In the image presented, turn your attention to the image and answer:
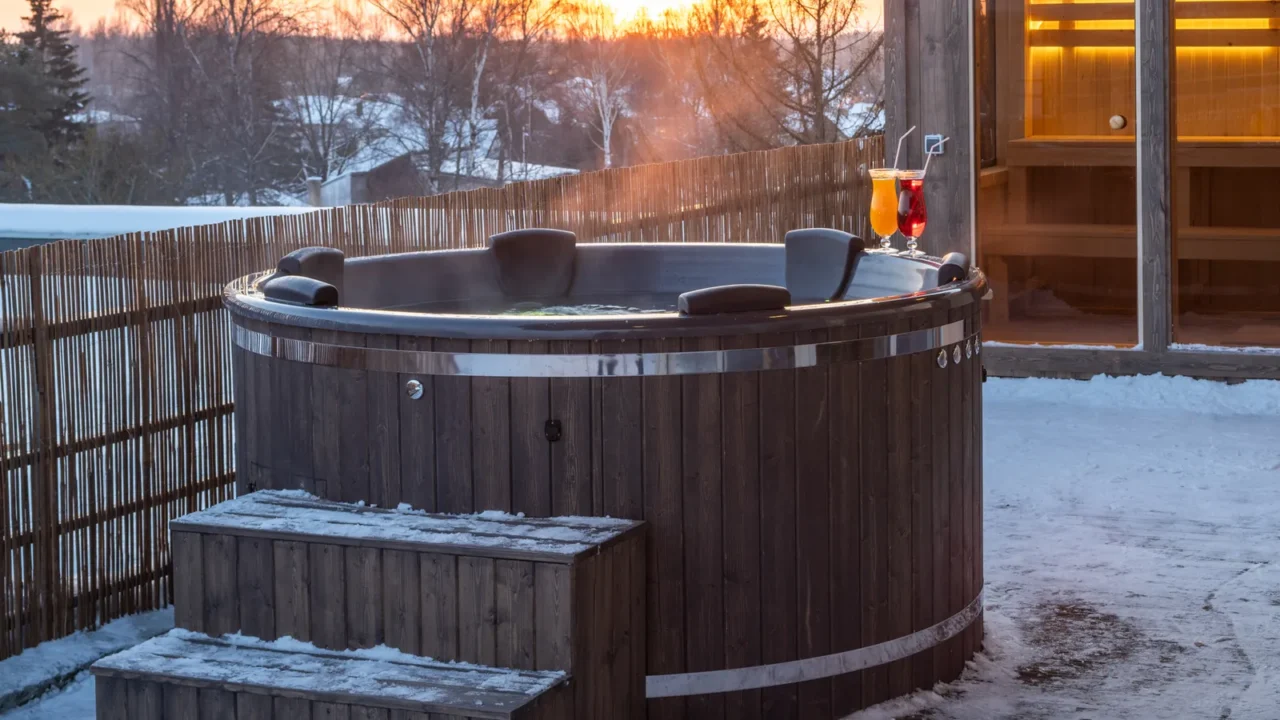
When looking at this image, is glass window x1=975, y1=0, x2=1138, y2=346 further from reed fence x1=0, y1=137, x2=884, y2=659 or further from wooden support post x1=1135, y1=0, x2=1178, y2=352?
reed fence x1=0, y1=137, x2=884, y2=659

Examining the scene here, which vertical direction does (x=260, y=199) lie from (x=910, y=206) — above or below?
above

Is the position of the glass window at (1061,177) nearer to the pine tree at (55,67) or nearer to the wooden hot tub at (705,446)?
the wooden hot tub at (705,446)

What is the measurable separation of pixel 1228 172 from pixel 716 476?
524 cm

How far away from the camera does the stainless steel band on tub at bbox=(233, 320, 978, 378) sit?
343cm

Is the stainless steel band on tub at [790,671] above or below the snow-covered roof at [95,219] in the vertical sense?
below

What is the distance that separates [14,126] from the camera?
106 ft

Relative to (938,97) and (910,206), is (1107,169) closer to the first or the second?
(938,97)

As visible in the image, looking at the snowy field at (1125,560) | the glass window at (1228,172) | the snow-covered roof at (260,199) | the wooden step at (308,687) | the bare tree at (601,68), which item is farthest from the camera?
the snow-covered roof at (260,199)

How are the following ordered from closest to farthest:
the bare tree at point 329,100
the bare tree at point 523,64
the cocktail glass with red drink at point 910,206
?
the cocktail glass with red drink at point 910,206
the bare tree at point 523,64
the bare tree at point 329,100

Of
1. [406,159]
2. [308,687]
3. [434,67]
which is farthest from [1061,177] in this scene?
[406,159]

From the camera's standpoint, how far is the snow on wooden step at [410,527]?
10.7ft

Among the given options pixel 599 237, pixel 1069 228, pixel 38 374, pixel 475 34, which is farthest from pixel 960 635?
pixel 475 34

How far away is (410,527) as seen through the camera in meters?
3.42

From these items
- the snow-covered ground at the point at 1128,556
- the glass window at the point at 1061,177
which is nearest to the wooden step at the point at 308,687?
the snow-covered ground at the point at 1128,556
